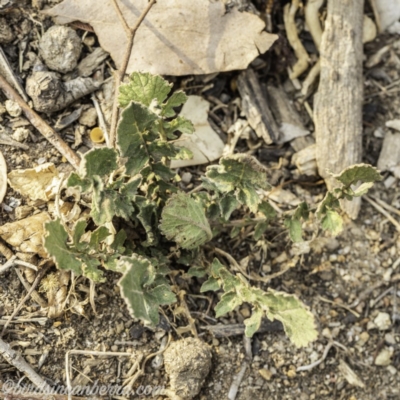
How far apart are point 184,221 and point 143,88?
56cm

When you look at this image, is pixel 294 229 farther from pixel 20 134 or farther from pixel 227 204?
pixel 20 134

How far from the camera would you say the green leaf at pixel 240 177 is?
2.22m

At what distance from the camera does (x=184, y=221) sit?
90.3 inches

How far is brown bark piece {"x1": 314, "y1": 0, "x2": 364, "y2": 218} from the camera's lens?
2754 mm

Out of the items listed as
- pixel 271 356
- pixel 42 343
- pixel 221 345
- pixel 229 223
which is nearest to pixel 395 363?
pixel 271 356

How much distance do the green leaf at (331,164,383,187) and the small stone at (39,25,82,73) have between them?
1.32 meters

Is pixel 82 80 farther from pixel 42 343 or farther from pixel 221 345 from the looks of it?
pixel 221 345

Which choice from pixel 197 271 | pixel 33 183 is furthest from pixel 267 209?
pixel 33 183

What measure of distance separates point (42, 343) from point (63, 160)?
80 centimetres

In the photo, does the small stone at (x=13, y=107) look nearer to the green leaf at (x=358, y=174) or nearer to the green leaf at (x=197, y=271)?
the green leaf at (x=197, y=271)

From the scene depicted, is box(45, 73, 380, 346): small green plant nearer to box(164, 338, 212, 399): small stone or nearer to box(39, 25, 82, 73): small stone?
box(164, 338, 212, 399): small stone

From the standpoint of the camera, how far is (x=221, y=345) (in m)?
2.52

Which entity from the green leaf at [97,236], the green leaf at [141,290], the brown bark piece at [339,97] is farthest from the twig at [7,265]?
the brown bark piece at [339,97]

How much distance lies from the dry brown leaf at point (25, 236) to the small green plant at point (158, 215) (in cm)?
12
